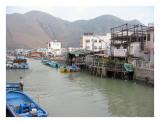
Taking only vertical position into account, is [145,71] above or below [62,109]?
above

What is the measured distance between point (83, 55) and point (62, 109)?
14.7 metres

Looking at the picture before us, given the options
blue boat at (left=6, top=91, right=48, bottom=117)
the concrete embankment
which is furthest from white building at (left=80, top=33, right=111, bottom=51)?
blue boat at (left=6, top=91, right=48, bottom=117)

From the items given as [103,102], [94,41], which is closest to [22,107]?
[103,102]

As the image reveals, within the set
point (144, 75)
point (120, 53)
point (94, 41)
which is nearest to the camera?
point (144, 75)

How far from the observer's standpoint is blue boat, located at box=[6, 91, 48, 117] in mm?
5165

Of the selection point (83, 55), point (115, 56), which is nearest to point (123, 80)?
point (115, 56)

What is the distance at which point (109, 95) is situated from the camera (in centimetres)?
938

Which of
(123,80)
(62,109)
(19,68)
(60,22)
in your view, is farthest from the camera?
(60,22)

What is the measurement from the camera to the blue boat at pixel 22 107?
5.16 meters

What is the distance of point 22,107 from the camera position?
5723mm

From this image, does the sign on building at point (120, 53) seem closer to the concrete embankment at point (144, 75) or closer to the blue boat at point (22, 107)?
the concrete embankment at point (144, 75)

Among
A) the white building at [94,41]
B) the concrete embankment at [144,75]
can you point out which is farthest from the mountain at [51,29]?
the concrete embankment at [144,75]

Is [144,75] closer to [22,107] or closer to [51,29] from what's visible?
[22,107]
